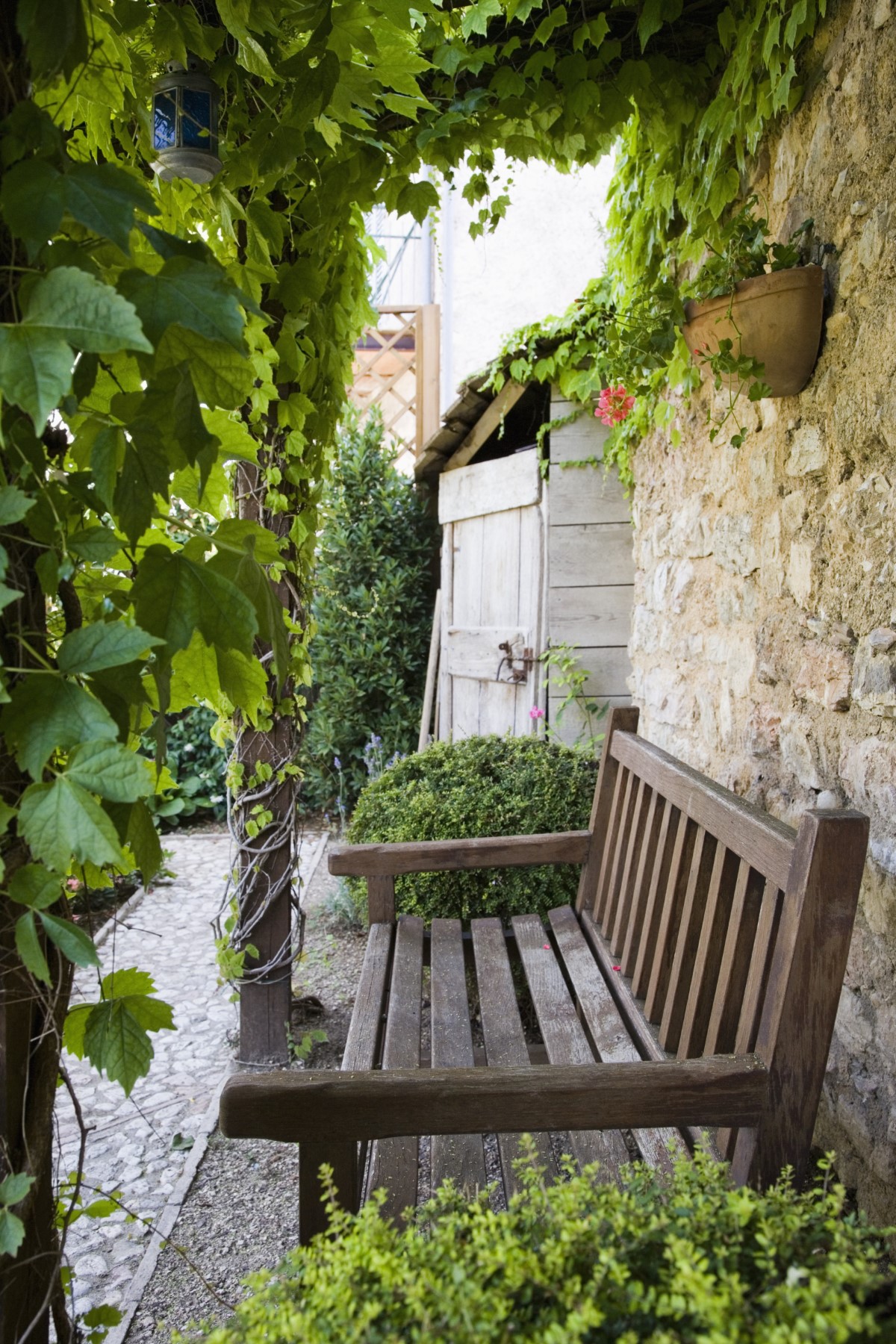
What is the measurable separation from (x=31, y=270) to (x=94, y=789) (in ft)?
1.56

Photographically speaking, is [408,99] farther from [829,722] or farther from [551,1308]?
[551,1308]

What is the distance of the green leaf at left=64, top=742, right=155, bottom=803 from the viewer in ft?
2.65

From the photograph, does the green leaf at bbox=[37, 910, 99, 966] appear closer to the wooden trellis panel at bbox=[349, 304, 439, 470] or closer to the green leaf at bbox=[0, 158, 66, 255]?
the green leaf at bbox=[0, 158, 66, 255]

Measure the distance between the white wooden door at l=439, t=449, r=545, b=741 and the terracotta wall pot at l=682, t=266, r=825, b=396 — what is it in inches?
110

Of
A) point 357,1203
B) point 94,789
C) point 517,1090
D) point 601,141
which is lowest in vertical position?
point 357,1203

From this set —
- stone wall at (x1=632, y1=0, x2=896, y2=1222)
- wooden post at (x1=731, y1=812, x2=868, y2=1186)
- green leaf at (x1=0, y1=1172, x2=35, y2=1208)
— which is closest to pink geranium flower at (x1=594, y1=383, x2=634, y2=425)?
stone wall at (x1=632, y1=0, x2=896, y2=1222)

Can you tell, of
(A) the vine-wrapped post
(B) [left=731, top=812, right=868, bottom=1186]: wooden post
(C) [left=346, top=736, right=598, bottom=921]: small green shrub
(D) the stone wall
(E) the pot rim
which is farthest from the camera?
(C) [left=346, top=736, right=598, bottom=921]: small green shrub

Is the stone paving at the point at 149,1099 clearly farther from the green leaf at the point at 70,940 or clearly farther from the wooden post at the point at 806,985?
the wooden post at the point at 806,985

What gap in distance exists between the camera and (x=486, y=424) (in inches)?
217

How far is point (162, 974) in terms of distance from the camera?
4.10 metres

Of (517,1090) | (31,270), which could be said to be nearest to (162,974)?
(517,1090)

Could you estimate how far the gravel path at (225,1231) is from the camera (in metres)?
2.11

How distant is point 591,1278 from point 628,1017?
1225mm

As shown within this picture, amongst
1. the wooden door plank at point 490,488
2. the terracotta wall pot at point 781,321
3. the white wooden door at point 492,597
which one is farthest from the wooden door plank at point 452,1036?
the wooden door plank at point 490,488
